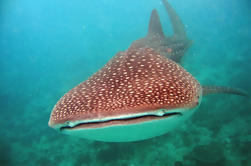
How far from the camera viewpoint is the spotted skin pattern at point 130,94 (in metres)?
1.73

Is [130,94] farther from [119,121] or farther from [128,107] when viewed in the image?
[119,121]

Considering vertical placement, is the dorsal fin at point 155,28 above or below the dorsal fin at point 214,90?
above

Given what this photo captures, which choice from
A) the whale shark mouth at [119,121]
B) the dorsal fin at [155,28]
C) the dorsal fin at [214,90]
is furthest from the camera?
the dorsal fin at [155,28]

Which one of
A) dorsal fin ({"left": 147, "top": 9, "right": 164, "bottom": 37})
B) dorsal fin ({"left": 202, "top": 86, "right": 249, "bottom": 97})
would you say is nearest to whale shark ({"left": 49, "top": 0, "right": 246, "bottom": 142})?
dorsal fin ({"left": 202, "top": 86, "right": 249, "bottom": 97})

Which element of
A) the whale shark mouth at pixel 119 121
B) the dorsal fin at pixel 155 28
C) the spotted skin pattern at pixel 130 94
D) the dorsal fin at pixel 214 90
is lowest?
the whale shark mouth at pixel 119 121

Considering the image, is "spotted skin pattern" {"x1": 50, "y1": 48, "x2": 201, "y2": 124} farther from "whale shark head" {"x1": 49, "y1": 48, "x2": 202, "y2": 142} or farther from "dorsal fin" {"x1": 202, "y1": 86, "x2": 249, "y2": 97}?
"dorsal fin" {"x1": 202, "y1": 86, "x2": 249, "y2": 97}

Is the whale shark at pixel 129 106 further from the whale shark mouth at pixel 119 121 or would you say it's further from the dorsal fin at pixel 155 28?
the dorsal fin at pixel 155 28

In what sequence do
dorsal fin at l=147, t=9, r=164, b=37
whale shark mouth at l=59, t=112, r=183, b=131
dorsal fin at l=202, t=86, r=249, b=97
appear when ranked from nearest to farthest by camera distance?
whale shark mouth at l=59, t=112, r=183, b=131 < dorsal fin at l=202, t=86, r=249, b=97 < dorsal fin at l=147, t=9, r=164, b=37

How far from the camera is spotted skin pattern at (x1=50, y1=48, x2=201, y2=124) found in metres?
1.73

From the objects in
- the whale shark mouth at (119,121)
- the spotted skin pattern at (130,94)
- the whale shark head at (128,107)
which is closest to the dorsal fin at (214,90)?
the spotted skin pattern at (130,94)

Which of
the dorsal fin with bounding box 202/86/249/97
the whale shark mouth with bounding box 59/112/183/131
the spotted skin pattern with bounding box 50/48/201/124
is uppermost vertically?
the dorsal fin with bounding box 202/86/249/97

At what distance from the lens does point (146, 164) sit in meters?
5.41

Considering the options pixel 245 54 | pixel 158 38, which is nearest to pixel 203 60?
pixel 245 54

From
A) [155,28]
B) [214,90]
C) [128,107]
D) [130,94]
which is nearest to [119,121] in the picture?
[128,107]
